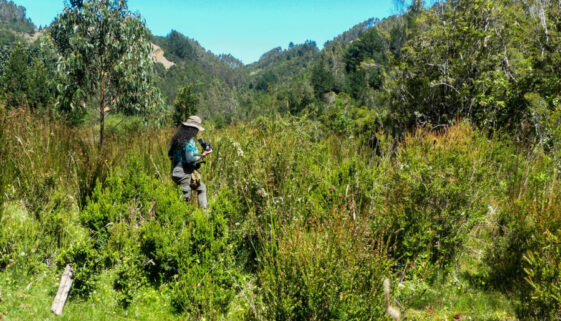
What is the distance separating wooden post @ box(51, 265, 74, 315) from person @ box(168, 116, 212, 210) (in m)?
1.68

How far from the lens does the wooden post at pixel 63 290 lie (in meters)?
2.72


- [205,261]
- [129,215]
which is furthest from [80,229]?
[205,261]

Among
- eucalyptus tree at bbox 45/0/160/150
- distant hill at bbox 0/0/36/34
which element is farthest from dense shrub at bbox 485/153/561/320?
distant hill at bbox 0/0/36/34

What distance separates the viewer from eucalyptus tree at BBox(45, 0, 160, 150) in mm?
7723

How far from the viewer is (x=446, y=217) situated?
142 inches

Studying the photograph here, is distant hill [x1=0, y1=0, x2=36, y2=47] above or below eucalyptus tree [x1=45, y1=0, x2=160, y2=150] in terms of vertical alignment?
above

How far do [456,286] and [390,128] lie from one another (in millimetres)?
6042

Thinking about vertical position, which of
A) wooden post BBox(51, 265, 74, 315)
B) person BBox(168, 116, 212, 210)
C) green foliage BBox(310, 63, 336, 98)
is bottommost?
wooden post BBox(51, 265, 74, 315)

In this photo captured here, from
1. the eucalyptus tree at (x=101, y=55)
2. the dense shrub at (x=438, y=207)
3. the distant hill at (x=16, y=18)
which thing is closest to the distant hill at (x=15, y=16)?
the distant hill at (x=16, y=18)

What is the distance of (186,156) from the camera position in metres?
4.39

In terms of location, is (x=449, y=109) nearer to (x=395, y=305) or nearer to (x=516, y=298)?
(x=516, y=298)

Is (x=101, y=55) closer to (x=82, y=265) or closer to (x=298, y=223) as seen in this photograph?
(x=82, y=265)

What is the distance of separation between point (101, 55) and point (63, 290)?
6.90 m

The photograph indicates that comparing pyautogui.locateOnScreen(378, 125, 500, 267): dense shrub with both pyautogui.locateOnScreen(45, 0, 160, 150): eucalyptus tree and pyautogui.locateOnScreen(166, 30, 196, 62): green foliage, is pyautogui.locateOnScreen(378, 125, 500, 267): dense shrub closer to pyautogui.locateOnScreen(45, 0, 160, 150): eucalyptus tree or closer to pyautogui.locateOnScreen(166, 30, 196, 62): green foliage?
pyautogui.locateOnScreen(45, 0, 160, 150): eucalyptus tree
